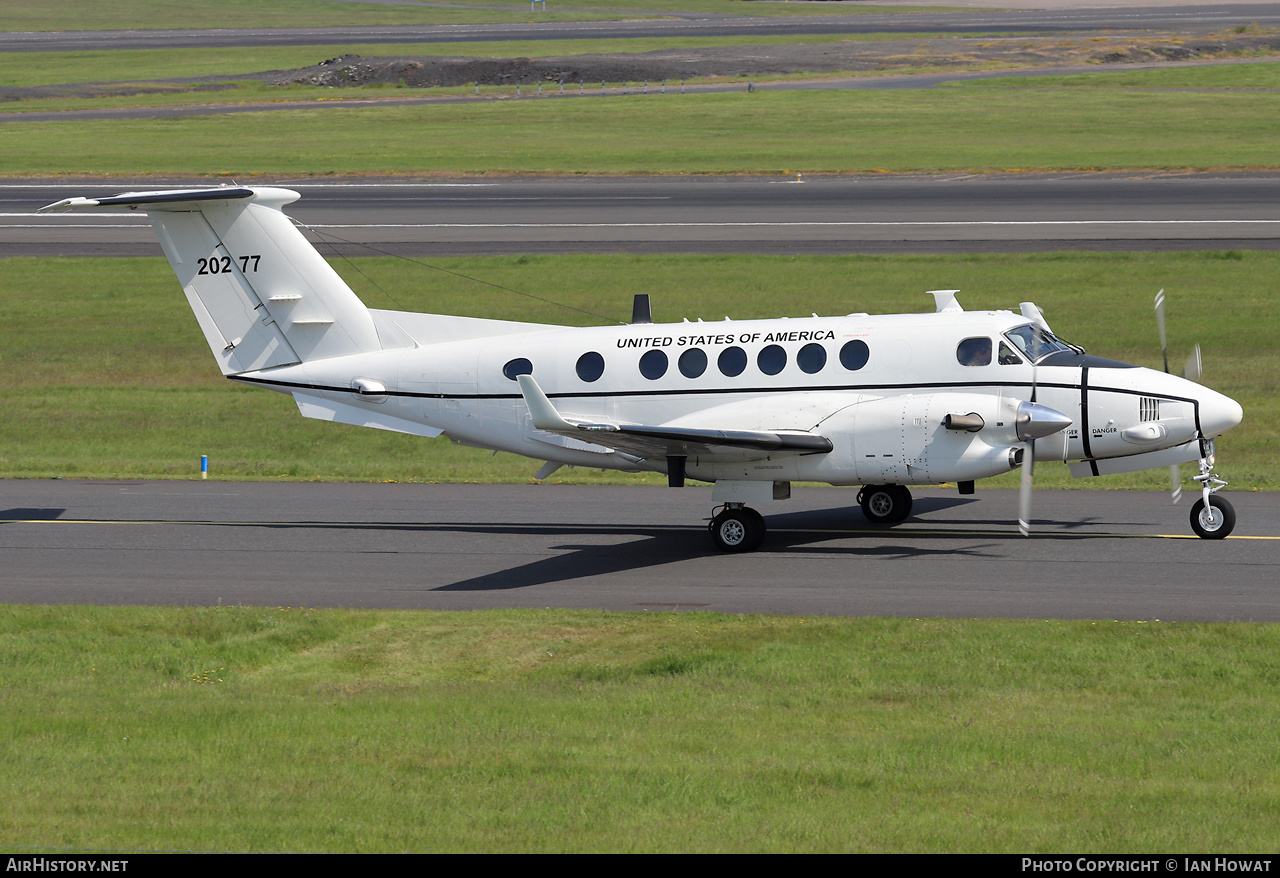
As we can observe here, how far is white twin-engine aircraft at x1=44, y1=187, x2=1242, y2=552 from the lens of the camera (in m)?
18.1

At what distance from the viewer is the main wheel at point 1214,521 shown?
1823 cm

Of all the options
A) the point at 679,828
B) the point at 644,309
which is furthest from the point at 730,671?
the point at 644,309

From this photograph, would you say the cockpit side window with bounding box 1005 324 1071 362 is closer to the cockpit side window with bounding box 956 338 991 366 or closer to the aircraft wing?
the cockpit side window with bounding box 956 338 991 366

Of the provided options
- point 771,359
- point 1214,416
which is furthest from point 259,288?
point 1214,416

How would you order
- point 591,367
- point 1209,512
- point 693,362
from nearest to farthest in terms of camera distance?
point 1209,512, point 693,362, point 591,367

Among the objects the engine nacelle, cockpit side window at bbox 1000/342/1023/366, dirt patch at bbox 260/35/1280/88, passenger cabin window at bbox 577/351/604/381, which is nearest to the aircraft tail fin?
passenger cabin window at bbox 577/351/604/381

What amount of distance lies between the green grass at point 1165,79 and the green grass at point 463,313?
4232 centimetres

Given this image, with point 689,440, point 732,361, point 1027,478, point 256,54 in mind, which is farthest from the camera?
point 256,54

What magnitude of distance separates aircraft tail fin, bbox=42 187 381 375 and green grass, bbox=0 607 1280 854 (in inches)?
255

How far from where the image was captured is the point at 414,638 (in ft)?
48.5

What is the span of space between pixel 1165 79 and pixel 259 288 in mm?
70552

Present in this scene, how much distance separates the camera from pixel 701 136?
66.8 metres

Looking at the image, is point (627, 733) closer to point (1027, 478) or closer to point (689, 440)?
point (689, 440)
